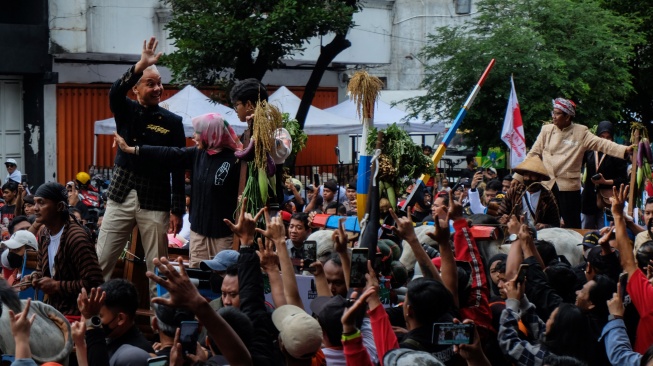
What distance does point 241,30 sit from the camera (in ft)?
67.0

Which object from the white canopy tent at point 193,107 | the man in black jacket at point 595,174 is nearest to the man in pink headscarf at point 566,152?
the man in black jacket at point 595,174

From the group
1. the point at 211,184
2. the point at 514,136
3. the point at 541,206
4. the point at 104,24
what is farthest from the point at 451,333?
the point at 104,24

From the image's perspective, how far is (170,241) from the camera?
10055mm

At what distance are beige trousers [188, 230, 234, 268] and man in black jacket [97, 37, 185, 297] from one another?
0.97ft

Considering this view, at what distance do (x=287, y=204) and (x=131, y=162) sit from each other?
4.16 metres

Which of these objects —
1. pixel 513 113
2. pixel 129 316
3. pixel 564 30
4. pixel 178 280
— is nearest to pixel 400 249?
pixel 129 316

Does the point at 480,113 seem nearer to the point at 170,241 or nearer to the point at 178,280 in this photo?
the point at 170,241

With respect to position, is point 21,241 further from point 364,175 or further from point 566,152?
point 566,152

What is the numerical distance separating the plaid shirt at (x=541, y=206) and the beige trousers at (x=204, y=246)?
348cm

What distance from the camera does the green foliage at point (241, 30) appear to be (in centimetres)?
2045

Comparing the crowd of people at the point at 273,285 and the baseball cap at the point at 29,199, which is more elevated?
the crowd of people at the point at 273,285

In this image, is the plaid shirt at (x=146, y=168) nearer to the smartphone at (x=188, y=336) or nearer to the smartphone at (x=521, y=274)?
the smartphone at (x=521, y=274)

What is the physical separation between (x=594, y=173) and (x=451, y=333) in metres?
8.16

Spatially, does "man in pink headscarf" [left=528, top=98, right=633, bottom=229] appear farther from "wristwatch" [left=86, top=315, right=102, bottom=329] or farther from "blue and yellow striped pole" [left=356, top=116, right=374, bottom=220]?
"wristwatch" [left=86, top=315, right=102, bottom=329]
